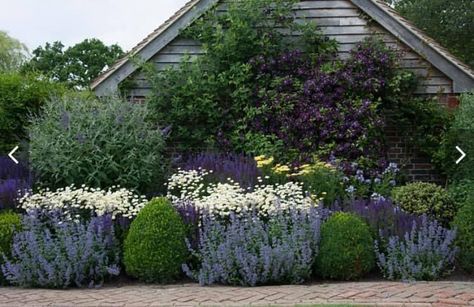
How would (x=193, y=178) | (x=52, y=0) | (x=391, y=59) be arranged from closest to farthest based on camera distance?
(x=193, y=178) → (x=391, y=59) → (x=52, y=0)

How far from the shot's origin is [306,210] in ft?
26.5

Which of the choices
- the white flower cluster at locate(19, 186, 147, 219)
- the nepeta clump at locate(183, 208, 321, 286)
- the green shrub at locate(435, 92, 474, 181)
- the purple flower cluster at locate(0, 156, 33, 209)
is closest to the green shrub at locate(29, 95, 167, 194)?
the purple flower cluster at locate(0, 156, 33, 209)

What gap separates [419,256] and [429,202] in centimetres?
139

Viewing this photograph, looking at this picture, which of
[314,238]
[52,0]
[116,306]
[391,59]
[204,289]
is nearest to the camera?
[116,306]

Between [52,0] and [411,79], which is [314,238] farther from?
[52,0]

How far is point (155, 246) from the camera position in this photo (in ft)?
25.0

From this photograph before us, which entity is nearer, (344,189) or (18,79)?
(344,189)

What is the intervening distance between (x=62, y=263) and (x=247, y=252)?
2.20 metres

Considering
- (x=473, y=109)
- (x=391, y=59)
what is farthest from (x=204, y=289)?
(x=391, y=59)

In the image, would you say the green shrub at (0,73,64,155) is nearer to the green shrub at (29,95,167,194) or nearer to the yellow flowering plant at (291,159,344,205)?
the green shrub at (29,95,167,194)

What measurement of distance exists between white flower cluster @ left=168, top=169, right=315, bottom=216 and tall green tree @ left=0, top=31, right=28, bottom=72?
2153 cm

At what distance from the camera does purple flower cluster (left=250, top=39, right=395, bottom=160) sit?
10859 millimetres

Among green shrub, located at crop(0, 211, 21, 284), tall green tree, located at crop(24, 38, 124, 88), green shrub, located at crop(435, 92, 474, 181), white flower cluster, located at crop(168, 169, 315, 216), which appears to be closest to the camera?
green shrub, located at crop(0, 211, 21, 284)

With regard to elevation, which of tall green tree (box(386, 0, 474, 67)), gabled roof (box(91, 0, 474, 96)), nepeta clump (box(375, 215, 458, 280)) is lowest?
nepeta clump (box(375, 215, 458, 280))
